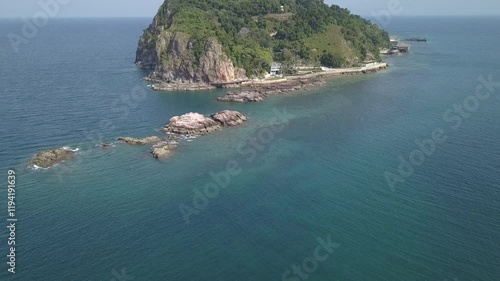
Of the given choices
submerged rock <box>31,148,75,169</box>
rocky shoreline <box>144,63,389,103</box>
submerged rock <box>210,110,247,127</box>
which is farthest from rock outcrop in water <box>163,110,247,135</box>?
submerged rock <box>31,148,75,169</box>

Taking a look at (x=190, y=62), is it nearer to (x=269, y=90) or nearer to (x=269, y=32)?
(x=269, y=90)

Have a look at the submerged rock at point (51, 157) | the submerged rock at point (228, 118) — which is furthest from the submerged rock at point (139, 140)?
the submerged rock at point (228, 118)

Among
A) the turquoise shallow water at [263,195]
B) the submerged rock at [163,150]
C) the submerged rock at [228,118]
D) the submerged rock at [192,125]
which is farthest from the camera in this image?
the submerged rock at [228,118]

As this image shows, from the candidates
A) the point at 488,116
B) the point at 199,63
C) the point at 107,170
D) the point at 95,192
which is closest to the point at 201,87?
the point at 199,63

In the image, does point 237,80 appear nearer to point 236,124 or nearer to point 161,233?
point 236,124

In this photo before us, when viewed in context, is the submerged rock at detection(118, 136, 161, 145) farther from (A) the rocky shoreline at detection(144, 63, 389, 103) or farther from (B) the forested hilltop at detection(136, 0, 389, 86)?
(B) the forested hilltop at detection(136, 0, 389, 86)

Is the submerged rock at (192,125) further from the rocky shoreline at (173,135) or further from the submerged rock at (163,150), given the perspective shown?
the submerged rock at (163,150)
